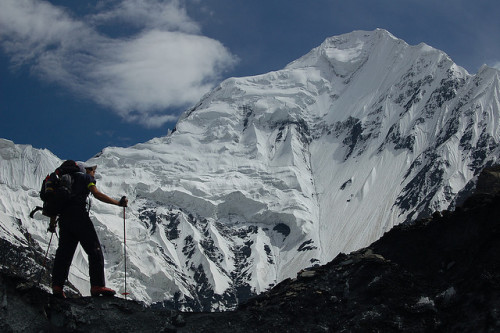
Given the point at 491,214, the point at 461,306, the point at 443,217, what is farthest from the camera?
the point at 443,217

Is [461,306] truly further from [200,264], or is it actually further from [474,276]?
[200,264]

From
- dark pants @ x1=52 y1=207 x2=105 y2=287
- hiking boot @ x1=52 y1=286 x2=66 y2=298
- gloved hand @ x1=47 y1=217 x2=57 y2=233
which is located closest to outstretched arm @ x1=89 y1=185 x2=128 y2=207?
dark pants @ x1=52 y1=207 x2=105 y2=287

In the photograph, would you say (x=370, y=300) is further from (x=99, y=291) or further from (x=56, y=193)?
(x=56, y=193)

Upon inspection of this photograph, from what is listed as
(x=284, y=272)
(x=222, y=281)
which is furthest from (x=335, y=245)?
(x=222, y=281)

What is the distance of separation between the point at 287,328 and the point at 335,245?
176 metres

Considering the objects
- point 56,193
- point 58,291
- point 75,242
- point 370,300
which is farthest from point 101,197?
point 370,300

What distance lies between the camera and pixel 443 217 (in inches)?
842

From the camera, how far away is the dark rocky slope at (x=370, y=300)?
16328 millimetres

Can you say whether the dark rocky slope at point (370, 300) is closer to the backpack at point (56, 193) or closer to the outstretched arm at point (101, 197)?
the backpack at point (56, 193)

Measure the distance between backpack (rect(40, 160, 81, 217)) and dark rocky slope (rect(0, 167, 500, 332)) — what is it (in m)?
2.15

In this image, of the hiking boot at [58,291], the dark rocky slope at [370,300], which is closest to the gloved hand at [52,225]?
the hiking boot at [58,291]

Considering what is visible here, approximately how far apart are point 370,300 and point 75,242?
7275mm

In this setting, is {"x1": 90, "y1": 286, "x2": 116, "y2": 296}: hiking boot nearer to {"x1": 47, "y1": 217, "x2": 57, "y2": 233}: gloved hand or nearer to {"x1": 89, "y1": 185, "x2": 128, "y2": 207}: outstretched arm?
{"x1": 47, "y1": 217, "x2": 57, "y2": 233}: gloved hand

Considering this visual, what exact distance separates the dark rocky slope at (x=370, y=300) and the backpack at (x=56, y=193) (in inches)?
84.7
